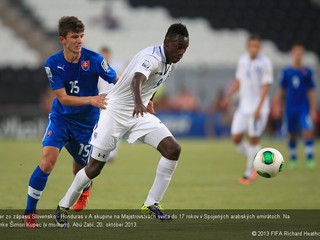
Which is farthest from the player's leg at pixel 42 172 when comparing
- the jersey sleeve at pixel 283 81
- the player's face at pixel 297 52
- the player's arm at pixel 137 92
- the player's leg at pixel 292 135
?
the jersey sleeve at pixel 283 81

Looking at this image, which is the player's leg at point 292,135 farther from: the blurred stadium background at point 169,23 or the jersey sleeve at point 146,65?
the blurred stadium background at point 169,23

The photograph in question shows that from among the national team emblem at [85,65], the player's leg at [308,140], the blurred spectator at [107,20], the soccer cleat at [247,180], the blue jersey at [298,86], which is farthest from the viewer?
the blurred spectator at [107,20]

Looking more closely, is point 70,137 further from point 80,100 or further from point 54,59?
point 54,59

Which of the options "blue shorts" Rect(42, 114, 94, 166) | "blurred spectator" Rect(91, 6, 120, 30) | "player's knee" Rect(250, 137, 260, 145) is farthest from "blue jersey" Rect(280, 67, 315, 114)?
"blurred spectator" Rect(91, 6, 120, 30)

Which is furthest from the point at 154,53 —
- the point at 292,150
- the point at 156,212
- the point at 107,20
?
the point at 107,20

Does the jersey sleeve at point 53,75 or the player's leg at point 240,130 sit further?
the player's leg at point 240,130

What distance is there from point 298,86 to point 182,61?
15043 millimetres

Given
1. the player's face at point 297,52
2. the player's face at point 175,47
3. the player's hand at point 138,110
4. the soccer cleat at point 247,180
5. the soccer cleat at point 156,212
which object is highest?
the player's face at point 297,52

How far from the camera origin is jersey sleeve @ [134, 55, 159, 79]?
7.53 metres

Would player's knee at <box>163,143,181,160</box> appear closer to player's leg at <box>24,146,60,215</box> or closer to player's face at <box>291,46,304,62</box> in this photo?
player's leg at <box>24,146,60,215</box>

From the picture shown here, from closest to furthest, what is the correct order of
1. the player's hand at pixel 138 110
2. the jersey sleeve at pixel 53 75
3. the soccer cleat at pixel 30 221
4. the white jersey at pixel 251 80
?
the player's hand at pixel 138 110 < the soccer cleat at pixel 30 221 < the jersey sleeve at pixel 53 75 < the white jersey at pixel 251 80

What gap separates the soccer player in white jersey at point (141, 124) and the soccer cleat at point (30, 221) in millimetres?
256

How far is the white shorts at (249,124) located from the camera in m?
13.5

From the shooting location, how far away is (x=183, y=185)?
12406 millimetres
